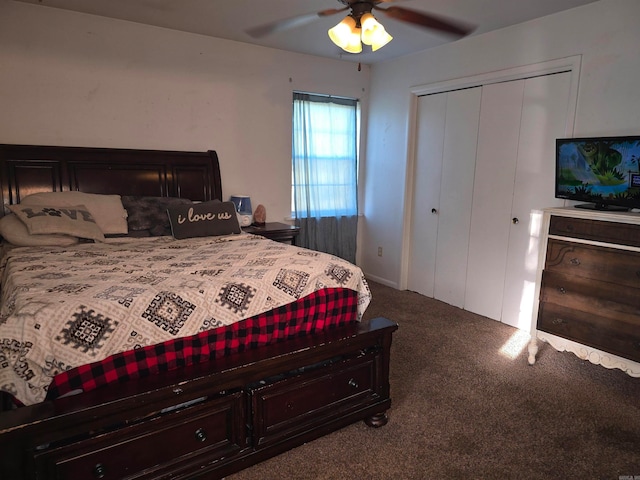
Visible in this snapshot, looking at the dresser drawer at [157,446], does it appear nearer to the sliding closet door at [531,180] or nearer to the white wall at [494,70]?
the sliding closet door at [531,180]

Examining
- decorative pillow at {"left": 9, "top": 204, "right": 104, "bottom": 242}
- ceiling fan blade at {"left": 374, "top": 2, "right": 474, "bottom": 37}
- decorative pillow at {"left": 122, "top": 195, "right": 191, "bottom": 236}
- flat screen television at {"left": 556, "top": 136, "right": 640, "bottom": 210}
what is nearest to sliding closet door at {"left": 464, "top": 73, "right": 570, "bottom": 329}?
flat screen television at {"left": 556, "top": 136, "right": 640, "bottom": 210}

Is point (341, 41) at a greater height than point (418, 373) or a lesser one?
greater

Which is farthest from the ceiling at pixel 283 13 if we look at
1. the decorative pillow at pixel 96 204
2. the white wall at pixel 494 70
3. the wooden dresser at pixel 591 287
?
the wooden dresser at pixel 591 287

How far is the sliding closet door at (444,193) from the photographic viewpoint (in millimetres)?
3867

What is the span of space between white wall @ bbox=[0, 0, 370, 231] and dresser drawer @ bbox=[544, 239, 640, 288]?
2.58 meters

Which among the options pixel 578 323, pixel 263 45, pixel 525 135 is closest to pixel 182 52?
pixel 263 45

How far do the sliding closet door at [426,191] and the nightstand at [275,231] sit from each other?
1.36 metres

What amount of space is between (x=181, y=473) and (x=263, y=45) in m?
3.66

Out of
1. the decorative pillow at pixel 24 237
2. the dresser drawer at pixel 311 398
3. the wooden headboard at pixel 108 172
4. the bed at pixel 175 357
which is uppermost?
the wooden headboard at pixel 108 172

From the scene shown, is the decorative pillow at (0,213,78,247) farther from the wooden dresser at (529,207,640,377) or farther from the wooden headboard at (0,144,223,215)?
the wooden dresser at (529,207,640,377)

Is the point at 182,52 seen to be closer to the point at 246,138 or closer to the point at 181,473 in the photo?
the point at 246,138

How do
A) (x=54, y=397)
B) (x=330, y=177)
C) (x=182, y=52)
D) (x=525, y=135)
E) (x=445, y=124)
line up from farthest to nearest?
1. (x=330, y=177)
2. (x=445, y=124)
3. (x=182, y=52)
4. (x=525, y=135)
5. (x=54, y=397)

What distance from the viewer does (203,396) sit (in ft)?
5.66

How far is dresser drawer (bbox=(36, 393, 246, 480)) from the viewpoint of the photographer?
147 centimetres
